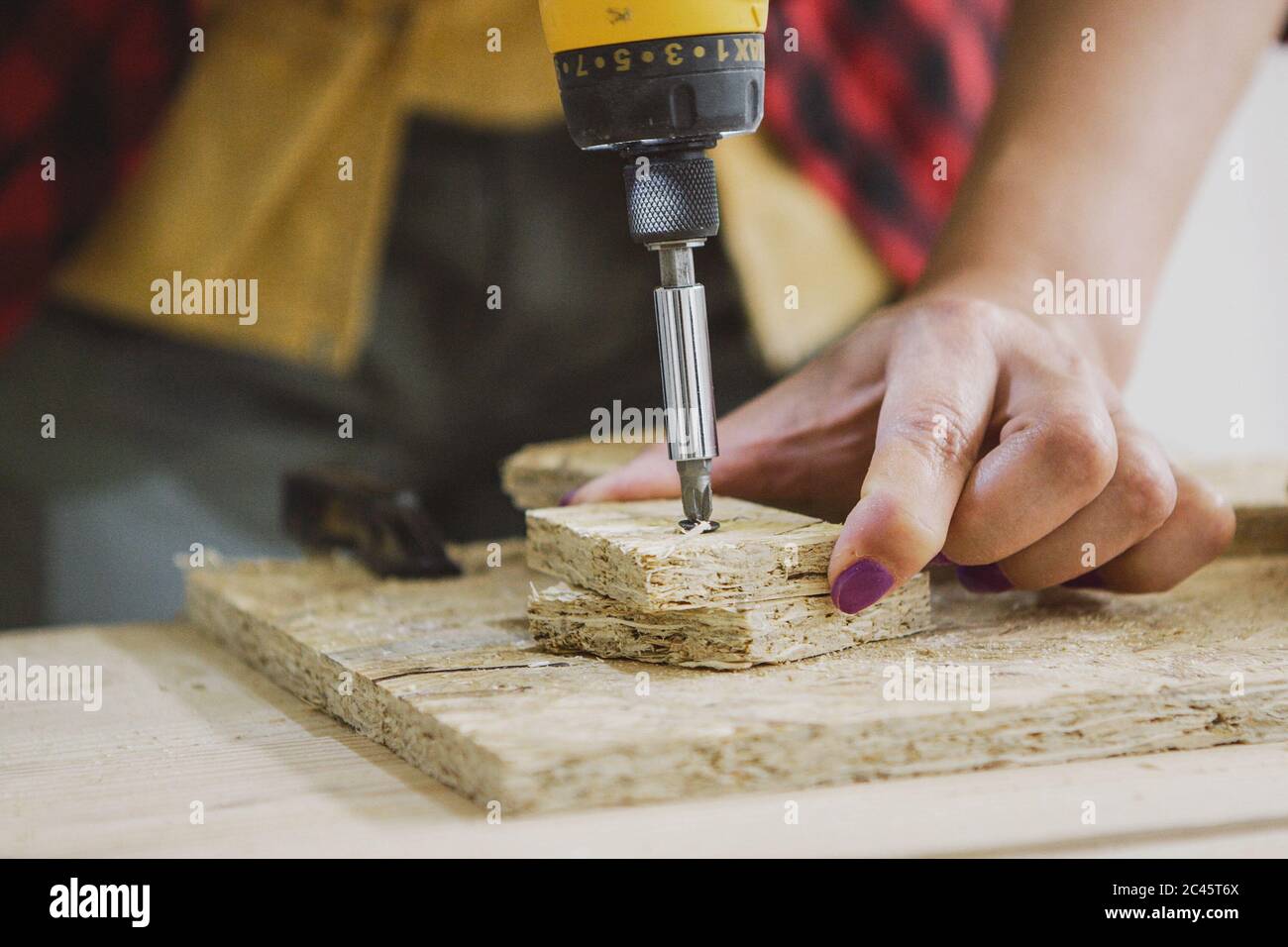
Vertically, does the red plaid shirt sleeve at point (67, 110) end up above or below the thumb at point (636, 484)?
above

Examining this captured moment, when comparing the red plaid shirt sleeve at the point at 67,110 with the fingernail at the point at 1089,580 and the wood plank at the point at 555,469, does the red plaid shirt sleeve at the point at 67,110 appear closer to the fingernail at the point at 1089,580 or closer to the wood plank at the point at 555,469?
the wood plank at the point at 555,469

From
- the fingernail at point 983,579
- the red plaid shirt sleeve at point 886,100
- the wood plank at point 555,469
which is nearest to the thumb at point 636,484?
the wood plank at point 555,469

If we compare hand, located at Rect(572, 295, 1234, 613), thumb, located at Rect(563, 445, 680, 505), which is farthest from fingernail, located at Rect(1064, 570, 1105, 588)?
thumb, located at Rect(563, 445, 680, 505)

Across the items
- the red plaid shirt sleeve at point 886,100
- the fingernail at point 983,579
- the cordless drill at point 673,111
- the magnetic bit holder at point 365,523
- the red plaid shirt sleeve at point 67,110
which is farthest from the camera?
the red plaid shirt sleeve at point 886,100

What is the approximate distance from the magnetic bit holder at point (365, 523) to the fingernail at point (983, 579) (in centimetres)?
41

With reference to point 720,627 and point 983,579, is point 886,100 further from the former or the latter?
point 720,627

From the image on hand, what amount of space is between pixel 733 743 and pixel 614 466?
1.62 feet

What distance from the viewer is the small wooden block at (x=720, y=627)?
78 cm

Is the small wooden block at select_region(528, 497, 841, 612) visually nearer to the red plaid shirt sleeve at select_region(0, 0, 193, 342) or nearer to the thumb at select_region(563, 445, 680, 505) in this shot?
the thumb at select_region(563, 445, 680, 505)

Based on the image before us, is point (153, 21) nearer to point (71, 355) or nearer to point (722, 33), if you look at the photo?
point (71, 355)

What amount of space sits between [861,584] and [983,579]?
8.1 inches

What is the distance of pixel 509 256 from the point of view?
4.50 ft


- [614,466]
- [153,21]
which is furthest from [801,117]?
[153,21]

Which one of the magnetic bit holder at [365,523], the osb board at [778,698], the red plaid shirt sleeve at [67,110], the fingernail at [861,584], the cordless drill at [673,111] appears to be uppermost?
the red plaid shirt sleeve at [67,110]
